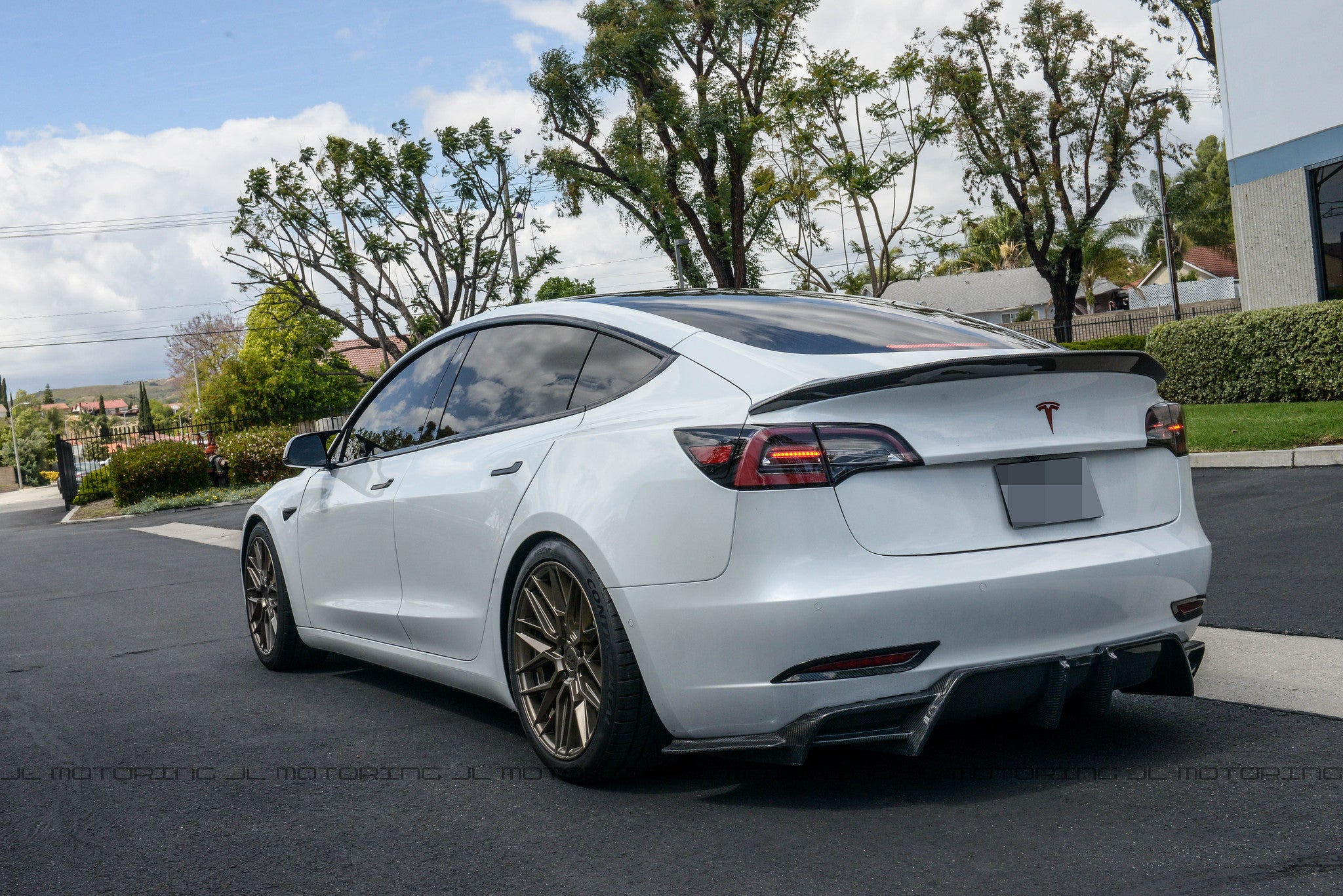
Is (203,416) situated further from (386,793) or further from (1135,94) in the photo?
(386,793)

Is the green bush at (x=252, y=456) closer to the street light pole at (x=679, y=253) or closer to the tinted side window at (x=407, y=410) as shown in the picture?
the street light pole at (x=679, y=253)

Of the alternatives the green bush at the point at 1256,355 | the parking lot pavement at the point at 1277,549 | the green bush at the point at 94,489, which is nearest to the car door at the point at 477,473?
the parking lot pavement at the point at 1277,549

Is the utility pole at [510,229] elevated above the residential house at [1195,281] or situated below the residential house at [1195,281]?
above

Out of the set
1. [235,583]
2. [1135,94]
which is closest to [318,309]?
[235,583]

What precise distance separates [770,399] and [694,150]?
2534 centimetres

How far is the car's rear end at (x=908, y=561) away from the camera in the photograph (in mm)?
3090

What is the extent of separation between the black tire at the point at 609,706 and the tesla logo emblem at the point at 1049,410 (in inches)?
52.2

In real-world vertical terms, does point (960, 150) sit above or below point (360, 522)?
above

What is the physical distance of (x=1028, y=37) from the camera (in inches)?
1356

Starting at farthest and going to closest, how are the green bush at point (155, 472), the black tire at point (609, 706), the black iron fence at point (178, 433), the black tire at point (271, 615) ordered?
the black iron fence at point (178, 433) < the green bush at point (155, 472) < the black tire at point (271, 615) < the black tire at point (609, 706)

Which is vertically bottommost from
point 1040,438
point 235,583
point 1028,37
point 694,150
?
point 235,583

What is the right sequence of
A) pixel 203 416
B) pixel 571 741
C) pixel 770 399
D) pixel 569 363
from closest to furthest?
pixel 770 399
pixel 571 741
pixel 569 363
pixel 203 416

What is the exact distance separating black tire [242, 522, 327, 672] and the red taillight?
12.8 feet

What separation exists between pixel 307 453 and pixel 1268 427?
33.0ft
